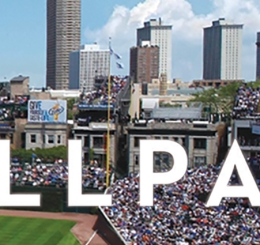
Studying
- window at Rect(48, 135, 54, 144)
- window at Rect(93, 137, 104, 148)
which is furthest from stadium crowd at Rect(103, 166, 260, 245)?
window at Rect(48, 135, 54, 144)

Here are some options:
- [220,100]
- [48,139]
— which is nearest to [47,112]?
[48,139]

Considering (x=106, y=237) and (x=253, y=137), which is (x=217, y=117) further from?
(x=106, y=237)

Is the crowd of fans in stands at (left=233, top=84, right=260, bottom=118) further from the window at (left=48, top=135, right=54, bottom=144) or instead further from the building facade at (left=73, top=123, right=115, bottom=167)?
the window at (left=48, top=135, right=54, bottom=144)

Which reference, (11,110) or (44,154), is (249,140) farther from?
(11,110)

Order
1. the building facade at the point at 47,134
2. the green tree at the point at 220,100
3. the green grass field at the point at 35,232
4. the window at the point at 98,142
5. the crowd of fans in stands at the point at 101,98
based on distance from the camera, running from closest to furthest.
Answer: the green grass field at the point at 35,232
the window at the point at 98,142
the building facade at the point at 47,134
the crowd of fans in stands at the point at 101,98
the green tree at the point at 220,100

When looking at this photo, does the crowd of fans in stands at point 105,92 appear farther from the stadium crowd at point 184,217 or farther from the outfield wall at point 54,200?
the stadium crowd at point 184,217

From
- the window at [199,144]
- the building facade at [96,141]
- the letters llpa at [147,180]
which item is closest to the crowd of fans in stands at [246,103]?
the window at [199,144]
